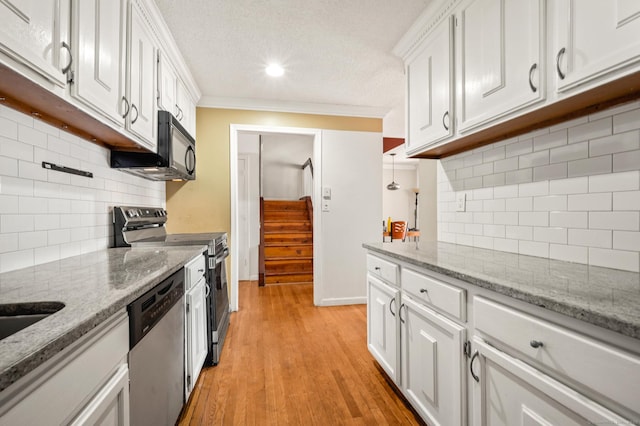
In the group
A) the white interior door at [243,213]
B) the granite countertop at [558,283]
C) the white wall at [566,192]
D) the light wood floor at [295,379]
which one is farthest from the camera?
the white interior door at [243,213]

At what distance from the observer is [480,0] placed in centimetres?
141

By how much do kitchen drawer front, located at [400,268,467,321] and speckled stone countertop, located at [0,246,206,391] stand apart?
113 cm

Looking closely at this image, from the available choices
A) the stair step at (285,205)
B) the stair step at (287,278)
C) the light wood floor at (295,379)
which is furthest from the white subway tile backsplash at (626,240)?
the stair step at (285,205)

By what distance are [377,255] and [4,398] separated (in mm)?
1658

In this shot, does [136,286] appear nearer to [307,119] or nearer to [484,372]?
[484,372]

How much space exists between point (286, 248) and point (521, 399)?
159 inches

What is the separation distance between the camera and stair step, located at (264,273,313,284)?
14.4ft

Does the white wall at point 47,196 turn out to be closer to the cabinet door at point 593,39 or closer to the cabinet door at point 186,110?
the cabinet door at point 186,110

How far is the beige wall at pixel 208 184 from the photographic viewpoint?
3008mm

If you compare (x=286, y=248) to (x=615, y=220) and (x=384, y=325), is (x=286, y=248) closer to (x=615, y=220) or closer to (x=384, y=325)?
(x=384, y=325)

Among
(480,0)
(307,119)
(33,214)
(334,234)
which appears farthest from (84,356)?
(307,119)

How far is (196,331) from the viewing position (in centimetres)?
170

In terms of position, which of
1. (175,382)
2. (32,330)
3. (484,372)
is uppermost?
(32,330)

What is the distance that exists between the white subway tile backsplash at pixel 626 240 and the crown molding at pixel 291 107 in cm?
271
